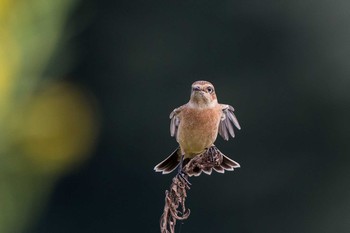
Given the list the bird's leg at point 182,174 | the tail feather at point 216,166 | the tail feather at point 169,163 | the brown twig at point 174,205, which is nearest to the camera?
the brown twig at point 174,205

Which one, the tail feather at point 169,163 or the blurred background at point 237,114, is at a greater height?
the blurred background at point 237,114

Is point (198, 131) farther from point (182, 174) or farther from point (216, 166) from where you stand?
point (182, 174)

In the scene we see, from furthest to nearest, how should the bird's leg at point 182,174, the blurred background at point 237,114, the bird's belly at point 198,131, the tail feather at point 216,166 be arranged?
the blurred background at point 237,114, the bird's belly at point 198,131, the tail feather at point 216,166, the bird's leg at point 182,174

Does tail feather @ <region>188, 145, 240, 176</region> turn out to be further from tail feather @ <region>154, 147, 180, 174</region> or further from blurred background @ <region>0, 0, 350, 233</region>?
blurred background @ <region>0, 0, 350, 233</region>

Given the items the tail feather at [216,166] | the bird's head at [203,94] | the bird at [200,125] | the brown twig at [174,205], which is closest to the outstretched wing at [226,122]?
the bird at [200,125]

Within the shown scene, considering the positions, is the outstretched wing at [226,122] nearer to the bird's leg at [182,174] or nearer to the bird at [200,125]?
the bird at [200,125]

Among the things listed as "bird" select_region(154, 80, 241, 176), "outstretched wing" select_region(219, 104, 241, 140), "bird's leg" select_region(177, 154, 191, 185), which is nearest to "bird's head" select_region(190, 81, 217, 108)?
"bird" select_region(154, 80, 241, 176)
